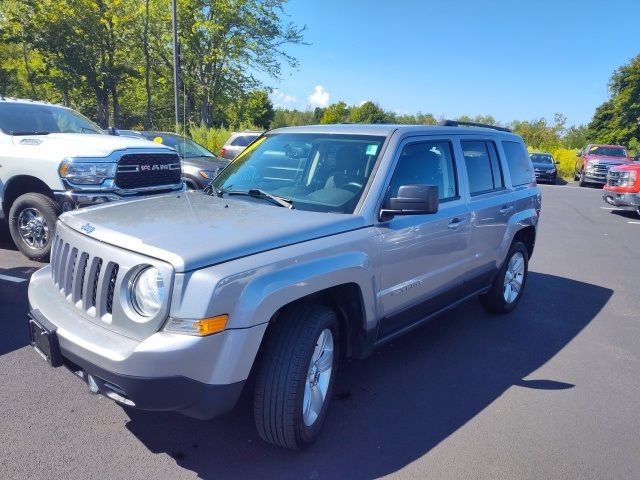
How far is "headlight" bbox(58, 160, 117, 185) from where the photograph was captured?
18.5 feet

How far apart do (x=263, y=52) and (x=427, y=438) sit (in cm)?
3323

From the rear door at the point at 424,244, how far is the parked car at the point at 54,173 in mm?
3811

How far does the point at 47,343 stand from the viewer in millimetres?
2578

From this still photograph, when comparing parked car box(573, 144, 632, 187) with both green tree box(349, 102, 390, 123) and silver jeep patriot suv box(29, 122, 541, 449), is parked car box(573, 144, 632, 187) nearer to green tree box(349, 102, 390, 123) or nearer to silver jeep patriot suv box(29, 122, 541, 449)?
silver jeep patriot suv box(29, 122, 541, 449)

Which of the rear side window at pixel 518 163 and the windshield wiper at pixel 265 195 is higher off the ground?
the rear side window at pixel 518 163

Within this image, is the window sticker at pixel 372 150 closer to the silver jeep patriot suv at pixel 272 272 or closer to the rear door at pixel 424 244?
the silver jeep patriot suv at pixel 272 272

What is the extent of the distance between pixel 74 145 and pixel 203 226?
13.0 feet

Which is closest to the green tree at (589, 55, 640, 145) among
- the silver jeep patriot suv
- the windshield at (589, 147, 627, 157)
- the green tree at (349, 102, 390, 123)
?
the windshield at (589, 147, 627, 157)

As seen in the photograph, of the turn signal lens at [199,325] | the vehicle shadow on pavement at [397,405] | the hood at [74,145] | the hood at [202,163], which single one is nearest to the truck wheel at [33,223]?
the hood at [74,145]

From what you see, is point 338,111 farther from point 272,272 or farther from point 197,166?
point 272,272

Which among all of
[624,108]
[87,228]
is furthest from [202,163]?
[624,108]

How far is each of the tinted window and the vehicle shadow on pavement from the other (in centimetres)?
140

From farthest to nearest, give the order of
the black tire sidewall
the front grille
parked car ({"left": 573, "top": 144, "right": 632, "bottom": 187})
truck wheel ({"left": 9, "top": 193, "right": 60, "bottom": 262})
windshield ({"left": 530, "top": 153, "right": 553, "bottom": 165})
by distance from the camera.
Answer: windshield ({"left": 530, "top": 153, "right": 553, "bottom": 165}) → parked car ({"left": 573, "top": 144, "right": 632, "bottom": 187}) → the front grille → truck wheel ({"left": 9, "top": 193, "right": 60, "bottom": 262}) → the black tire sidewall

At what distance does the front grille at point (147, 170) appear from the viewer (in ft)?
19.7
